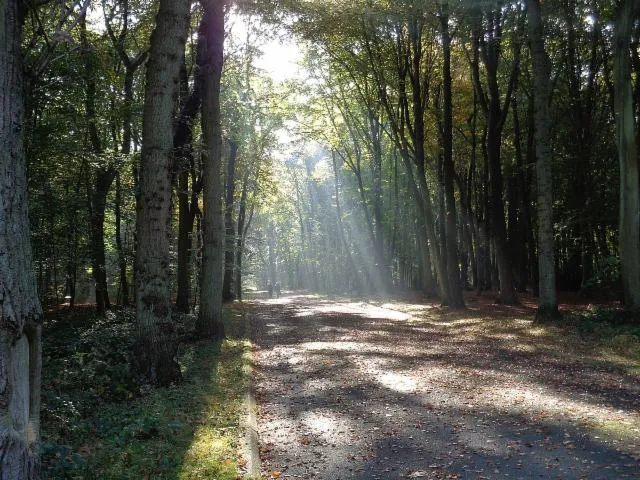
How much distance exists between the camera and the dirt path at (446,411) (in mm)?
5285

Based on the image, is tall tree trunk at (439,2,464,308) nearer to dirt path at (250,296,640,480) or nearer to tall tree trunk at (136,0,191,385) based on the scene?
dirt path at (250,296,640,480)

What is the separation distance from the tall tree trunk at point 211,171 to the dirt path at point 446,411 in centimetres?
193

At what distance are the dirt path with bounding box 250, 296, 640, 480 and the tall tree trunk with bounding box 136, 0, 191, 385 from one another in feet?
6.00

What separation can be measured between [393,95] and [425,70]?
6.09 feet

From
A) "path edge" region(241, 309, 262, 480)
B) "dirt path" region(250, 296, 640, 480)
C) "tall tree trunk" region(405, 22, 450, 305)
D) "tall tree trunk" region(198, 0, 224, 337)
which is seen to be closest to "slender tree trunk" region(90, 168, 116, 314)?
"tall tree trunk" region(198, 0, 224, 337)

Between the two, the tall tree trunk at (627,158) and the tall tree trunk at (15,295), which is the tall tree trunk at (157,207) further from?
the tall tree trunk at (627,158)

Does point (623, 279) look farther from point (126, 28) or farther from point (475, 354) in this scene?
point (126, 28)

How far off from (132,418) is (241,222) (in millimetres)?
26712

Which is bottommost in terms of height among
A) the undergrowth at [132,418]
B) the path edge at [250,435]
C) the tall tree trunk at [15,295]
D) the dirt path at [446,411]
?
the dirt path at [446,411]

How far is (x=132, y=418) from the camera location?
6383mm

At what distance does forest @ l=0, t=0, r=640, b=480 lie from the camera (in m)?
5.08

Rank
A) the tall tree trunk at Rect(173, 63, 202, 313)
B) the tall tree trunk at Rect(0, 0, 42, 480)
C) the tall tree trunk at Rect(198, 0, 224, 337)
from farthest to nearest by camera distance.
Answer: the tall tree trunk at Rect(198, 0, 224, 337)
the tall tree trunk at Rect(173, 63, 202, 313)
the tall tree trunk at Rect(0, 0, 42, 480)

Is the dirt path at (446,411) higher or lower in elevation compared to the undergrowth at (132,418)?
lower

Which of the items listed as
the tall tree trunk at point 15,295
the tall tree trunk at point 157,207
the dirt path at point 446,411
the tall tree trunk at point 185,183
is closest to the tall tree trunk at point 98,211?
the tall tree trunk at point 185,183
